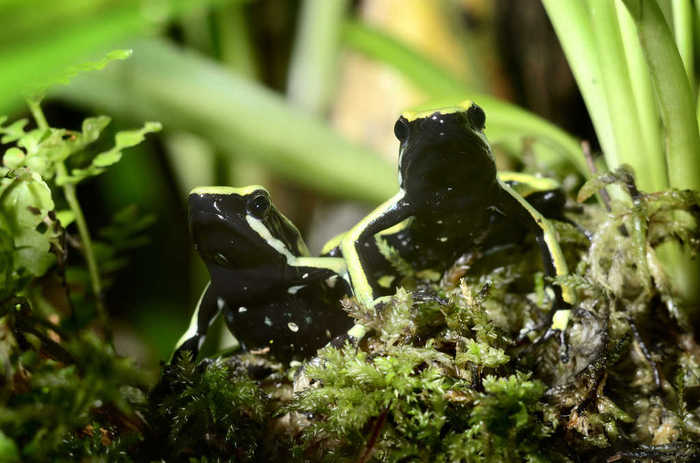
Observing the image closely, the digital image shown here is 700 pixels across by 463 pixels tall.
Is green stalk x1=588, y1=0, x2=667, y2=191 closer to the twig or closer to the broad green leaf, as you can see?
the twig

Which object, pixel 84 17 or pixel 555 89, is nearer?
pixel 84 17

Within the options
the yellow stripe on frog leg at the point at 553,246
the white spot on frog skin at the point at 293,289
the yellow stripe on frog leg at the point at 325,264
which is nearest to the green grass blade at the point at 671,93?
the yellow stripe on frog leg at the point at 553,246

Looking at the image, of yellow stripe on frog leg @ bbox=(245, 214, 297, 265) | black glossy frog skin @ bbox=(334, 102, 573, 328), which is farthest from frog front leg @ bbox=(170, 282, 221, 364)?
black glossy frog skin @ bbox=(334, 102, 573, 328)

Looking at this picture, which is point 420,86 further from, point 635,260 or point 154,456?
→ point 154,456

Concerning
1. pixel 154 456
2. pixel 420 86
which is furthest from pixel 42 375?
pixel 420 86

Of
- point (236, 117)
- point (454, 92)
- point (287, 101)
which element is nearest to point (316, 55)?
point (287, 101)

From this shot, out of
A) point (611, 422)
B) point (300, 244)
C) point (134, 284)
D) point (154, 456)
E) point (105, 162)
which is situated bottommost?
point (134, 284)

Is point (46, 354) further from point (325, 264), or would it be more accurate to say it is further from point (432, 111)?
point (432, 111)
